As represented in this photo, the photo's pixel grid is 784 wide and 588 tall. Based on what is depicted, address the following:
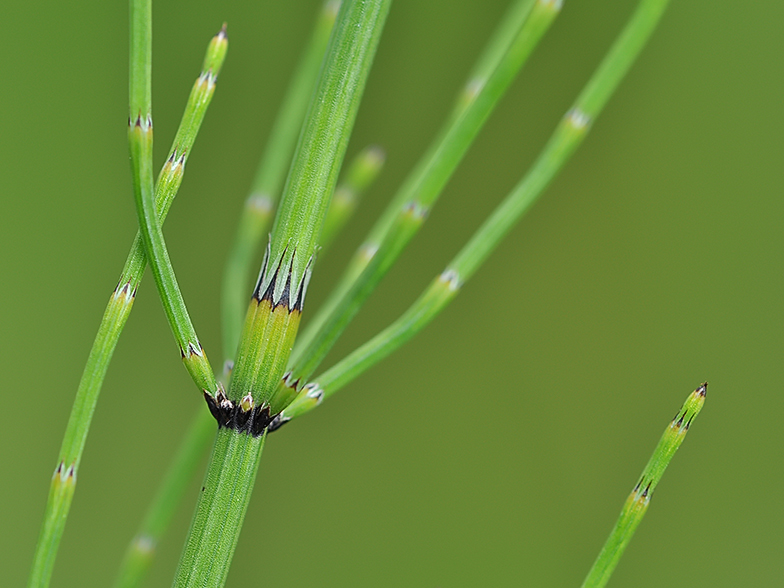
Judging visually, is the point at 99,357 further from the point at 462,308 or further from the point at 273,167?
the point at 462,308

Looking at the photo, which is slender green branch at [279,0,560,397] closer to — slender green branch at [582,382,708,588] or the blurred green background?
slender green branch at [582,382,708,588]

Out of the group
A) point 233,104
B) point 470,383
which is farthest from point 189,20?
point 470,383

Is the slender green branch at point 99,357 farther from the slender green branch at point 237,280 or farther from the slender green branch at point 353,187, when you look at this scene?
the slender green branch at point 353,187

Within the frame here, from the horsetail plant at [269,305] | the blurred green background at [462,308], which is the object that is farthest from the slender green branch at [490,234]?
the blurred green background at [462,308]

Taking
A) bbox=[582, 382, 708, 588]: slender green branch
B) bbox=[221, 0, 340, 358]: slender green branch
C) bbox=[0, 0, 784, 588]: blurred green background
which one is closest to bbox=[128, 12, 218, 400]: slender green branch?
bbox=[221, 0, 340, 358]: slender green branch

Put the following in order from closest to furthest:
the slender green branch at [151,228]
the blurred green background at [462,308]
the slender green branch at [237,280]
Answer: the slender green branch at [151,228] → the slender green branch at [237,280] → the blurred green background at [462,308]

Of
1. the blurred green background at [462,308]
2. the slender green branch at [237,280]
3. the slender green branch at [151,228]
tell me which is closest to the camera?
the slender green branch at [151,228]

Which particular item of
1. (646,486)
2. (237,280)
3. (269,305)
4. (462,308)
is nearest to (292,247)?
(269,305)
